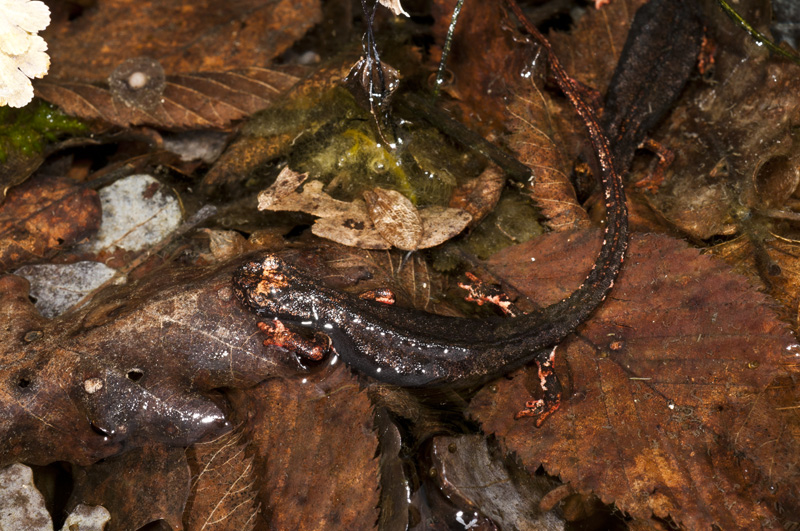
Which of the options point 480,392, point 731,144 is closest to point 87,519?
point 480,392

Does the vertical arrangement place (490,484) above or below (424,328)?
below

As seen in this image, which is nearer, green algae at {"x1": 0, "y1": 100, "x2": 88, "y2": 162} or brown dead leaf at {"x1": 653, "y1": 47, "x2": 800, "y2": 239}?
brown dead leaf at {"x1": 653, "y1": 47, "x2": 800, "y2": 239}

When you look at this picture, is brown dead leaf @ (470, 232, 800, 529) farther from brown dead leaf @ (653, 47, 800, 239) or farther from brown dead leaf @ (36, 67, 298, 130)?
brown dead leaf @ (36, 67, 298, 130)

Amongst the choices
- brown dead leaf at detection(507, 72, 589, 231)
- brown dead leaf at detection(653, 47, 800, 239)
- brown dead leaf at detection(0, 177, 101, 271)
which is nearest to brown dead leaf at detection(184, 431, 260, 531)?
brown dead leaf at detection(0, 177, 101, 271)

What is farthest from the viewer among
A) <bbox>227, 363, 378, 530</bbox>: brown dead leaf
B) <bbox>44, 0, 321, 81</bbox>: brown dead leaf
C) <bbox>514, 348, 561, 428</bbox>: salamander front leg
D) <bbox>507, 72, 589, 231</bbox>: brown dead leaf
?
<bbox>44, 0, 321, 81</bbox>: brown dead leaf

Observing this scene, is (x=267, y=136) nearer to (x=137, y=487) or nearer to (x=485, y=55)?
(x=485, y=55)

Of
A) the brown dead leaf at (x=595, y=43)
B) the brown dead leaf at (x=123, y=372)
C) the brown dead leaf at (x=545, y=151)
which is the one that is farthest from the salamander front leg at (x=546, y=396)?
the brown dead leaf at (x=595, y=43)
